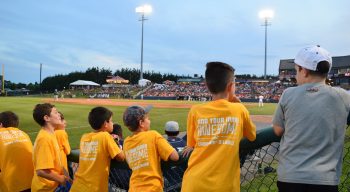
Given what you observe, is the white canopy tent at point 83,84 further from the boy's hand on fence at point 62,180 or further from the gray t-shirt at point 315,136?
the gray t-shirt at point 315,136

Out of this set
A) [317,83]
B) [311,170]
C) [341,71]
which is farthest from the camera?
[341,71]

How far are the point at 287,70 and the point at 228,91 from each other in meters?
93.4

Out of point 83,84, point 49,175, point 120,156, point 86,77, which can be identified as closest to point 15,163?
point 49,175

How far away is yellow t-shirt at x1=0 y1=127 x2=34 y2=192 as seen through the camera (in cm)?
446

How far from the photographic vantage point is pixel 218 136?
2717mm

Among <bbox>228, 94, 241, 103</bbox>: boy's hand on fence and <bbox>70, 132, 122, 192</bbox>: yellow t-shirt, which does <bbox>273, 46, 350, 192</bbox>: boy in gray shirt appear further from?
<bbox>70, 132, 122, 192</bbox>: yellow t-shirt

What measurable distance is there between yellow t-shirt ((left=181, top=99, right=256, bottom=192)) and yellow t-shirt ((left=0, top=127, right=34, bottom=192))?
2.52 meters

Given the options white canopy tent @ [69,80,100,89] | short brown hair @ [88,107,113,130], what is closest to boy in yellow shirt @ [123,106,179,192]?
short brown hair @ [88,107,113,130]

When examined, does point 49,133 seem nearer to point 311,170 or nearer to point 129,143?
point 129,143

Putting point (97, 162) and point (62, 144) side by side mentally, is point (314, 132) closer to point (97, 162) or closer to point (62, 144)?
point (97, 162)

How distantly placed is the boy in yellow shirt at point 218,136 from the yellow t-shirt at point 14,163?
2524mm

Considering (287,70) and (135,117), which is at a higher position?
(287,70)

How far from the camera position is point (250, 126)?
2.71 meters

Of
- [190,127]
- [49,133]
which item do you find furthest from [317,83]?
[49,133]
